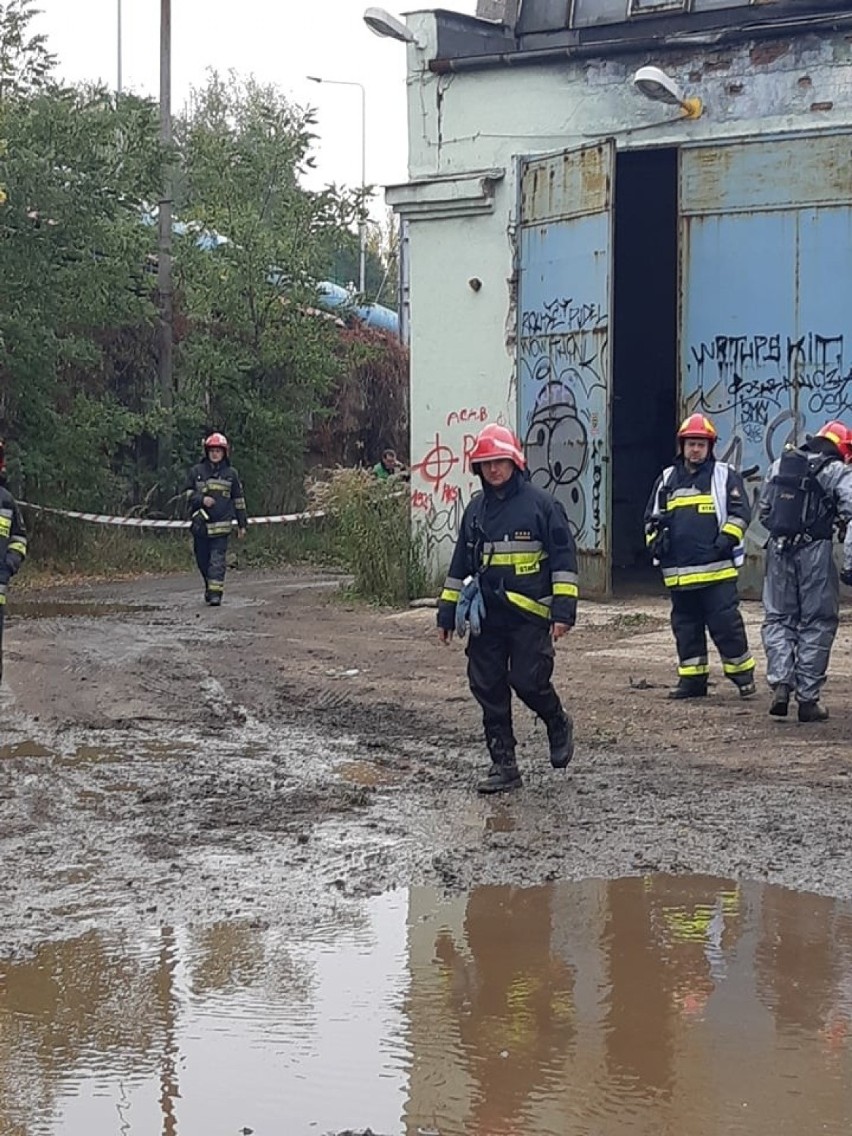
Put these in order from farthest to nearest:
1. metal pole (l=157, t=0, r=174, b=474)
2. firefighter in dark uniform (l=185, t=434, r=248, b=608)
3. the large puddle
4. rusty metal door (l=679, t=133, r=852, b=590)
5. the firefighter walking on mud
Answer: metal pole (l=157, t=0, r=174, b=474)
firefighter in dark uniform (l=185, t=434, r=248, b=608)
rusty metal door (l=679, t=133, r=852, b=590)
the firefighter walking on mud
the large puddle

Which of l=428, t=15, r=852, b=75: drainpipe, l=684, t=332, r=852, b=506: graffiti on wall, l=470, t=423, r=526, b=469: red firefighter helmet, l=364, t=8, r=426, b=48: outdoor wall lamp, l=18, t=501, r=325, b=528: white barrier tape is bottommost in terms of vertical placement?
l=18, t=501, r=325, b=528: white barrier tape

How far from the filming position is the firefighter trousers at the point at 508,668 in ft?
25.1

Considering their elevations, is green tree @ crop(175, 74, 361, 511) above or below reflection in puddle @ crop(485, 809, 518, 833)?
above

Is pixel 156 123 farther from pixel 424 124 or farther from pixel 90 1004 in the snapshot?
pixel 90 1004

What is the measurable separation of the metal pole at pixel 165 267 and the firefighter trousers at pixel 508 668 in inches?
650

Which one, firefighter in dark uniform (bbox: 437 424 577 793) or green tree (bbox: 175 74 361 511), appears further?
green tree (bbox: 175 74 361 511)

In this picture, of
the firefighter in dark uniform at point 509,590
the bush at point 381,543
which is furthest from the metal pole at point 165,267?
the firefighter in dark uniform at point 509,590

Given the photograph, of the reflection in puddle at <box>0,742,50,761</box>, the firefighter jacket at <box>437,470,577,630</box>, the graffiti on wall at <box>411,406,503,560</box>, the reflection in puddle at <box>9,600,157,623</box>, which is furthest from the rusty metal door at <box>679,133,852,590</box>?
the reflection in puddle at <box>0,742,50,761</box>

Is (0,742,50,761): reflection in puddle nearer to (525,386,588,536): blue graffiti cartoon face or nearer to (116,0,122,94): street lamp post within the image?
(525,386,588,536): blue graffiti cartoon face

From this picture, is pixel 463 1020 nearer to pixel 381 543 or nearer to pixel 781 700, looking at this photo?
pixel 781 700

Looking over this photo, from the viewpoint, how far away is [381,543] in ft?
54.6

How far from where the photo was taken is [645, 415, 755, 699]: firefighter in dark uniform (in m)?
9.84

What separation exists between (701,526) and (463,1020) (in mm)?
5581

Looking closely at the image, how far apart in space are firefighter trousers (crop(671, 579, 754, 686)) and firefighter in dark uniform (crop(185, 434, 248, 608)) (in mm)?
7364
